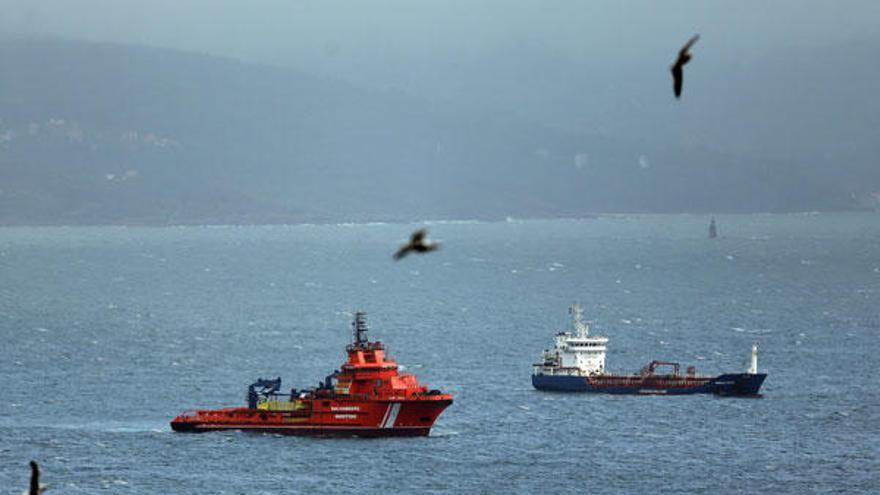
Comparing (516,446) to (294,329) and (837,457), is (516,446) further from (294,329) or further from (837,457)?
(294,329)

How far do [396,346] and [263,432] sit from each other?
168ft

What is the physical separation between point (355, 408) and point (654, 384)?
27.9 metres

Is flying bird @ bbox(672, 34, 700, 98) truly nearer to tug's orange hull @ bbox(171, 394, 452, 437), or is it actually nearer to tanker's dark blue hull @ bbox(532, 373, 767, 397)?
tug's orange hull @ bbox(171, 394, 452, 437)

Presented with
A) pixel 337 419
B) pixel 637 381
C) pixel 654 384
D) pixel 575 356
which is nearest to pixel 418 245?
pixel 337 419

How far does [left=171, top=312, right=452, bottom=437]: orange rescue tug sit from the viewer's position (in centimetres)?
11138

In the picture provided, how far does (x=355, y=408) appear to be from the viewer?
11200 centimetres

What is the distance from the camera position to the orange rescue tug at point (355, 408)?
11138 cm

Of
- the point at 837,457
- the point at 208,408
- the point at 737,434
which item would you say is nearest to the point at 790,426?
the point at 737,434

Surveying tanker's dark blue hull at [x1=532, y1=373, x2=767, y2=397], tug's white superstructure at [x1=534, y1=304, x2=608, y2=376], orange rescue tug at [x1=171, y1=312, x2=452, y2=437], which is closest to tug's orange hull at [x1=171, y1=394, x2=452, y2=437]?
orange rescue tug at [x1=171, y1=312, x2=452, y2=437]

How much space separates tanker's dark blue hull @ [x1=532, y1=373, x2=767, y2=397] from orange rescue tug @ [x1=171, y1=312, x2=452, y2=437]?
21746 mm

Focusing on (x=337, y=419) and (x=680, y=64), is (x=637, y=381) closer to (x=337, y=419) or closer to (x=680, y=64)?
(x=337, y=419)

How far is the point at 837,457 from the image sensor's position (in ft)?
353

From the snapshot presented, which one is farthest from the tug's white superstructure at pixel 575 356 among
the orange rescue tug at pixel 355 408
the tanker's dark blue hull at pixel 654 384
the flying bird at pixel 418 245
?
the flying bird at pixel 418 245

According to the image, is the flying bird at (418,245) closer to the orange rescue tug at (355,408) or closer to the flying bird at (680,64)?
the flying bird at (680,64)
